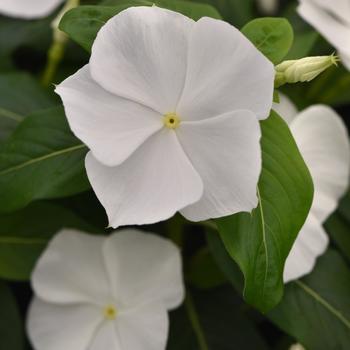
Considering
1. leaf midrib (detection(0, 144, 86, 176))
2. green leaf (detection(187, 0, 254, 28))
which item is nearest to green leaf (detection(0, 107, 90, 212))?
leaf midrib (detection(0, 144, 86, 176))

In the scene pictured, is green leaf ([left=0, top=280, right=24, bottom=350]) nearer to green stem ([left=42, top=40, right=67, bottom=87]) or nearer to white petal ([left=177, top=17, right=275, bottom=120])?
green stem ([left=42, top=40, right=67, bottom=87])

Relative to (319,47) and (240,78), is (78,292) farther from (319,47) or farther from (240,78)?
(319,47)

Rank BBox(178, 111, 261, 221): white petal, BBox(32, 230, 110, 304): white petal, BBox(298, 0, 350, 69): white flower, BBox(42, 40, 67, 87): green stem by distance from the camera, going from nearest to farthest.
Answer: BBox(178, 111, 261, 221): white petal < BBox(298, 0, 350, 69): white flower < BBox(32, 230, 110, 304): white petal < BBox(42, 40, 67, 87): green stem

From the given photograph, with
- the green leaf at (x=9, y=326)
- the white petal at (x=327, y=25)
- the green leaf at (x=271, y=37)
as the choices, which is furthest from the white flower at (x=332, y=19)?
the green leaf at (x=9, y=326)

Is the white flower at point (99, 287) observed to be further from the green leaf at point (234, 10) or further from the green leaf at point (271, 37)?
the green leaf at point (234, 10)

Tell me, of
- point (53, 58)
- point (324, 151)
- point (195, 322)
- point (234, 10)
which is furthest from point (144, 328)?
point (234, 10)

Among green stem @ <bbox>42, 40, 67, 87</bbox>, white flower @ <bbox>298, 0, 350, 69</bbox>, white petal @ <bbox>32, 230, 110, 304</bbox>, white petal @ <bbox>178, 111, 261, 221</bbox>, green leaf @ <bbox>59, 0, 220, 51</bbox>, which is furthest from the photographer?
green stem @ <bbox>42, 40, 67, 87</bbox>

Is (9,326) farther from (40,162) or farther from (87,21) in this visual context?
(87,21)
